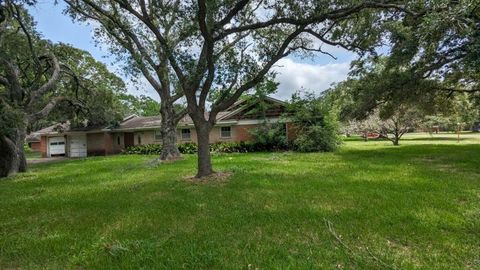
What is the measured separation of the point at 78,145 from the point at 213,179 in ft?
82.2

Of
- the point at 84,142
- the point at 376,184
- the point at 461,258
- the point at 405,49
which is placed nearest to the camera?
the point at 461,258

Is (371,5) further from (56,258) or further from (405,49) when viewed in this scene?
(56,258)

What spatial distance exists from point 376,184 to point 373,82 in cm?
1010

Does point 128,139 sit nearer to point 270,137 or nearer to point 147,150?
point 147,150

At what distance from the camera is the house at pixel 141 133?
2570cm

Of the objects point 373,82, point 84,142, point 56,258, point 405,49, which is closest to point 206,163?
point 56,258

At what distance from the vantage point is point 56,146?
33.0 m

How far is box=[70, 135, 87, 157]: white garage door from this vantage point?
31.4 metres

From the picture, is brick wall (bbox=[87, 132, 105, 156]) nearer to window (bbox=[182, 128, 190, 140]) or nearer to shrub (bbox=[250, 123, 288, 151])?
window (bbox=[182, 128, 190, 140])

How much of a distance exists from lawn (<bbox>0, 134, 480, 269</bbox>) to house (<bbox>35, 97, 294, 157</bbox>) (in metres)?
15.4

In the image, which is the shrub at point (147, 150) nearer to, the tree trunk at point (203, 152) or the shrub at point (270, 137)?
the shrub at point (270, 137)

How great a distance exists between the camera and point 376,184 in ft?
29.6

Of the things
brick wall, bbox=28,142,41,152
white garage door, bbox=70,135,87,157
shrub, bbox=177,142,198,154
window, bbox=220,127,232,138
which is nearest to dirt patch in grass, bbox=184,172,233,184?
shrub, bbox=177,142,198,154

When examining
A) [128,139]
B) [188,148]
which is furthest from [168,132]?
[128,139]
